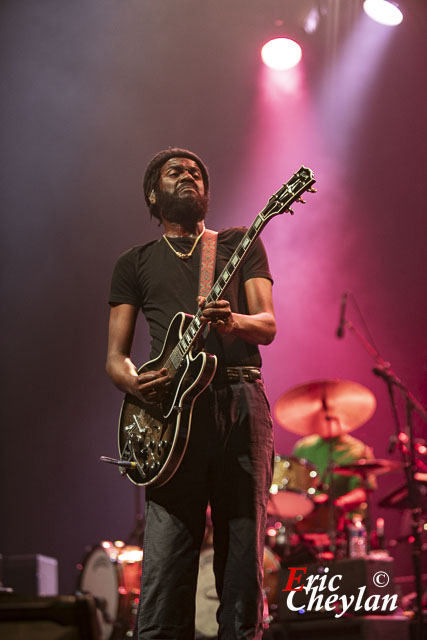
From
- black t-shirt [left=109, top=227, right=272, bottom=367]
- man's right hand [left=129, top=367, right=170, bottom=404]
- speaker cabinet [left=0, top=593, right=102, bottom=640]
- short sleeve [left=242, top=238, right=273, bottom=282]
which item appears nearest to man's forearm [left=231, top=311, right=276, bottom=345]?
black t-shirt [left=109, top=227, right=272, bottom=367]

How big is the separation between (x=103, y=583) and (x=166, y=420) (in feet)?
14.2

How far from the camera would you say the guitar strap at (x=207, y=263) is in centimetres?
294

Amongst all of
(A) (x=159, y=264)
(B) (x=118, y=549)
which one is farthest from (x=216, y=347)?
(B) (x=118, y=549)

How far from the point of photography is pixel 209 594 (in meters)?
5.53

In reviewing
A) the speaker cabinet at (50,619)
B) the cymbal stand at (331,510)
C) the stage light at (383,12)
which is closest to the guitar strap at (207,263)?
the speaker cabinet at (50,619)

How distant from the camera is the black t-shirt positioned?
2.82 m

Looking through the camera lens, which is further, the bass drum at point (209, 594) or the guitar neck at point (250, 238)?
the bass drum at point (209, 594)

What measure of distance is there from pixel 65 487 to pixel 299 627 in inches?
165

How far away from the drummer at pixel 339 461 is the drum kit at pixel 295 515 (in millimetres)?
46

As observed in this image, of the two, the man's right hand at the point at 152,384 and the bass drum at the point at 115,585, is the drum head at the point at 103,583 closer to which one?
the bass drum at the point at 115,585

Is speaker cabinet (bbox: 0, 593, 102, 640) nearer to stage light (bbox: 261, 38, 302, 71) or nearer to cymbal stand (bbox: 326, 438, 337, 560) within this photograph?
cymbal stand (bbox: 326, 438, 337, 560)

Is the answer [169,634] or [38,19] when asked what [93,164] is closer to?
[38,19]

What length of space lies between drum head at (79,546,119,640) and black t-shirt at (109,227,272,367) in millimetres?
3917

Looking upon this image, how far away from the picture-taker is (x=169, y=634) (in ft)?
8.09
